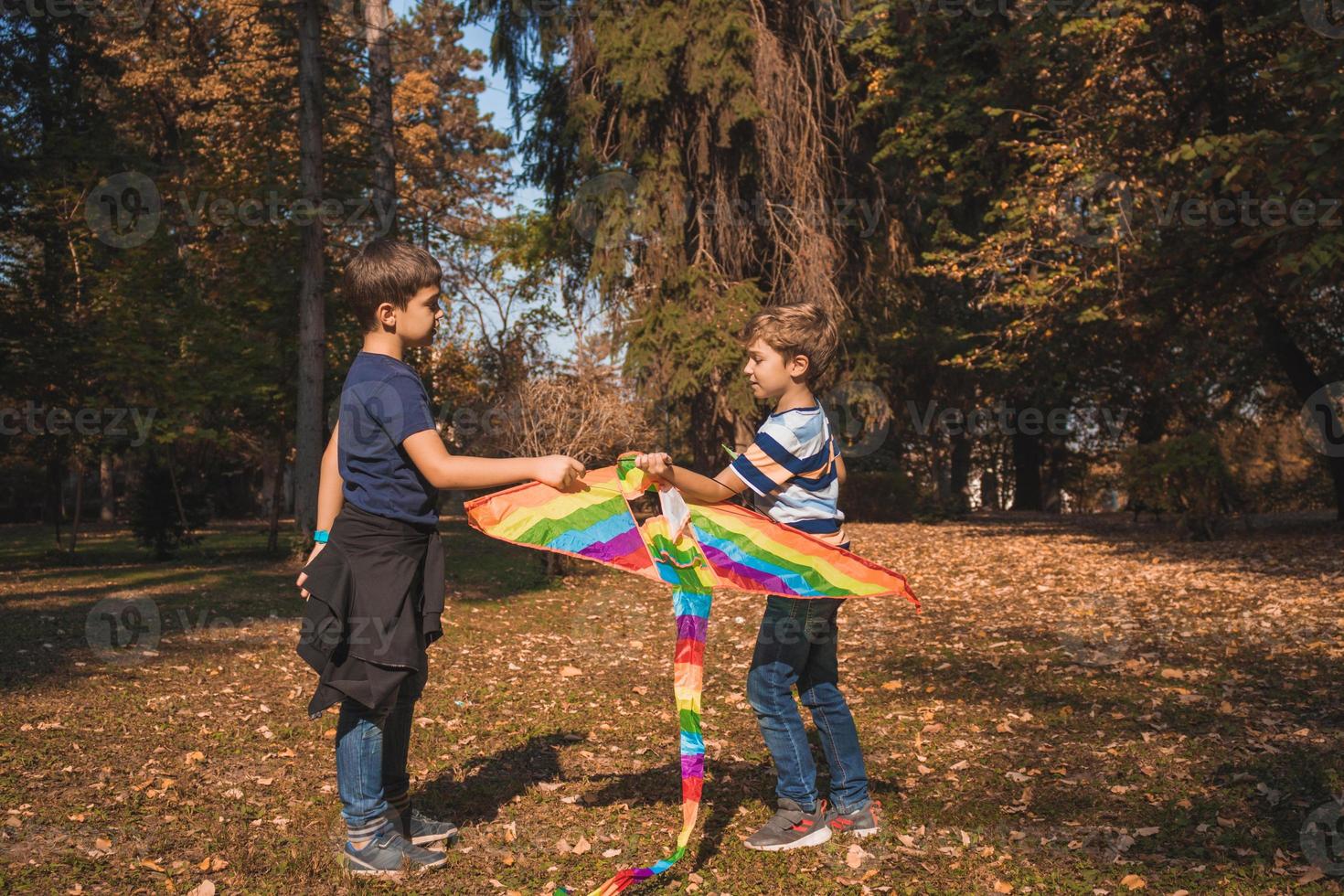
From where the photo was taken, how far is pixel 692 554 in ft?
14.4

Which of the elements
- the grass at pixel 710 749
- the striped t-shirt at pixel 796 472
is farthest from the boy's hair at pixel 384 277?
the grass at pixel 710 749

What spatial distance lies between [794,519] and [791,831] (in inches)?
52.0

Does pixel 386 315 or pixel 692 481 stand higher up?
pixel 386 315

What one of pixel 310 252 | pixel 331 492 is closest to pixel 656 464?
pixel 331 492

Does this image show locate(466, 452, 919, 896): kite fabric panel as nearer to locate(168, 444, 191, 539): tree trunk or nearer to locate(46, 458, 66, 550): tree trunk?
locate(168, 444, 191, 539): tree trunk

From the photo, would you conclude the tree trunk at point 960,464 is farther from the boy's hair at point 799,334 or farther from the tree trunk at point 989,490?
the boy's hair at point 799,334

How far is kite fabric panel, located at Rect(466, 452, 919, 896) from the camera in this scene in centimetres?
432

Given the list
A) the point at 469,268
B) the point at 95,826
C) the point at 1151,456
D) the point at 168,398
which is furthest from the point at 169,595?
the point at 1151,456

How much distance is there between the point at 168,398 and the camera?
17547 mm

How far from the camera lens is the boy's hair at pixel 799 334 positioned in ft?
14.6

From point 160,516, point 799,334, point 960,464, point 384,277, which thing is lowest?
point 160,516

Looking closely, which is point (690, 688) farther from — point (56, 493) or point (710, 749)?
point (56, 493)

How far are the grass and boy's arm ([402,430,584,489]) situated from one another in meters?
1.65

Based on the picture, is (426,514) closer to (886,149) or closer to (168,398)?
(168,398)
